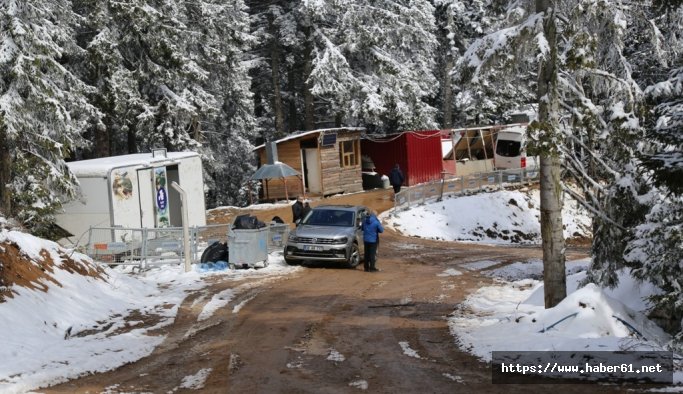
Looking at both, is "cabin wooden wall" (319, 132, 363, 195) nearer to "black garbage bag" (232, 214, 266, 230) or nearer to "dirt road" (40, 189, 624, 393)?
"black garbage bag" (232, 214, 266, 230)

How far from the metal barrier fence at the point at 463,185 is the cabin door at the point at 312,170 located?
→ 5669 mm

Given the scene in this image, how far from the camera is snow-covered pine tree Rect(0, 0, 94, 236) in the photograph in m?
22.1

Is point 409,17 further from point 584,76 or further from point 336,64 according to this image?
point 584,76

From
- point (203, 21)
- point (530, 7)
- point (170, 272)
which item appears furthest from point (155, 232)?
point (203, 21)

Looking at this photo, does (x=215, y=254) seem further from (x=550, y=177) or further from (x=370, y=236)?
(x=550, y=177)

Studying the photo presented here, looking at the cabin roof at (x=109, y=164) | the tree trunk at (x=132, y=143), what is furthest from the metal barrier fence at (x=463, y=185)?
the tree trunk at (x=132, y=143)

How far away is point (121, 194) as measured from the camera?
2220 centimetres

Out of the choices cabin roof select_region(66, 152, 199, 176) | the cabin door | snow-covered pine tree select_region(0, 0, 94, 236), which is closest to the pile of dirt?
cabin roof select_region(66, 152, 199, 176)

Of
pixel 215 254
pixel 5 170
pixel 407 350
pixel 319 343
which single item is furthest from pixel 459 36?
pixel 407 350

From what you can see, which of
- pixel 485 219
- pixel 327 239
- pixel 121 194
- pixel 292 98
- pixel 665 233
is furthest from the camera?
pixel 292 98

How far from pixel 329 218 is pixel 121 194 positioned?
610cm

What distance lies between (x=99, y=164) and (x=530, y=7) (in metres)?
14.1

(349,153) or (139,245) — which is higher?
(349,153)

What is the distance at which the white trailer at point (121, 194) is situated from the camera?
22.0m
